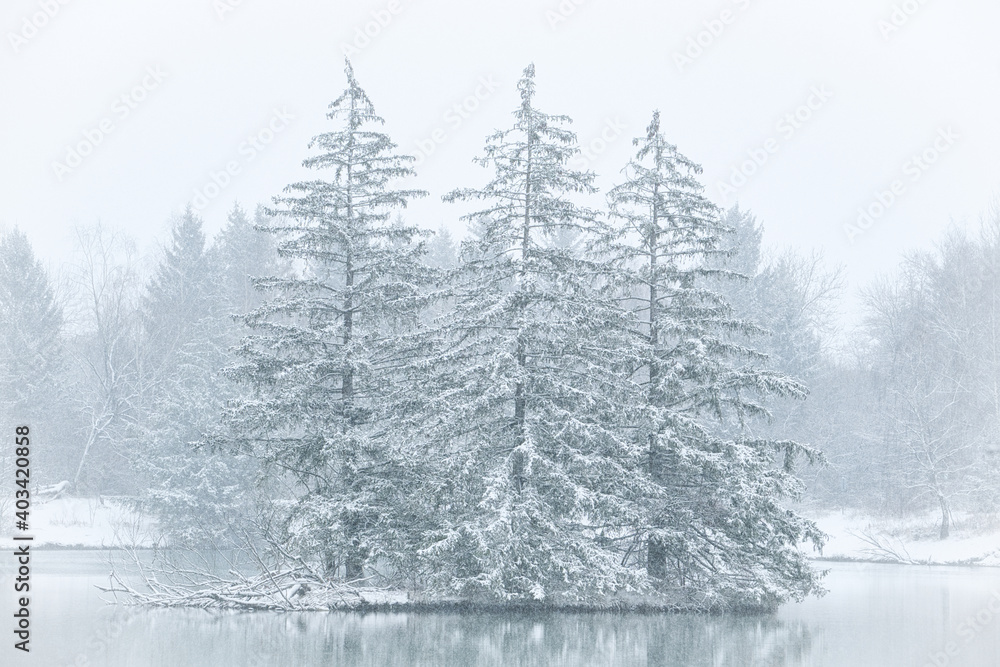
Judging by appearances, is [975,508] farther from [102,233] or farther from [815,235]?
[815,235]

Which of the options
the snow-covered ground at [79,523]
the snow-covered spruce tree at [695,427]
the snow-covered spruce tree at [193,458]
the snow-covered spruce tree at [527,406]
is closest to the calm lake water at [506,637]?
the snow-covered spruce tree at [527,406]

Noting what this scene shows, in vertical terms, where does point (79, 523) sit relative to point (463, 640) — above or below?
below

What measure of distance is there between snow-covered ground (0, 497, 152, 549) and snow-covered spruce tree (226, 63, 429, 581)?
20929mm

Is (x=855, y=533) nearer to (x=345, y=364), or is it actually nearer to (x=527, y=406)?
(x=527, y=406)

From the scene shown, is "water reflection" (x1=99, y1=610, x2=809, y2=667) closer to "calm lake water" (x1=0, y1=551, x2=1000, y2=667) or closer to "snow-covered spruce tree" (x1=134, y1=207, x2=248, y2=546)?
"calm lake water" (x1=0, y1=551, x2=1000, y2=667)

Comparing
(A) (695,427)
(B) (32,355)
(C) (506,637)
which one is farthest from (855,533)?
(B) (32,355)

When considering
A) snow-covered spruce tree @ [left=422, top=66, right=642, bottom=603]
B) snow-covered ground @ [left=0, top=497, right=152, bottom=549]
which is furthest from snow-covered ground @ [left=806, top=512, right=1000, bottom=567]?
snow-covered ground @ [left=0, top=497, right=152, bottom=549]

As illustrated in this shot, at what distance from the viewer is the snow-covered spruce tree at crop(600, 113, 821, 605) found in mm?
26547

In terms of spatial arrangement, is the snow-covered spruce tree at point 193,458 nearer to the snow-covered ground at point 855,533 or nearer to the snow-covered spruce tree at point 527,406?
the snow-covered ground at point 855,533

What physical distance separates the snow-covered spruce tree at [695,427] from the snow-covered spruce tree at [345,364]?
6133 mm

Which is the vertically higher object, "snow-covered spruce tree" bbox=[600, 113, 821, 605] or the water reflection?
"snow-covered spruce tree" bbox=[600, 113, 821, 605]

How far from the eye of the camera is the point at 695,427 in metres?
26.7

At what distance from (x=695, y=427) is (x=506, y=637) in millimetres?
8556

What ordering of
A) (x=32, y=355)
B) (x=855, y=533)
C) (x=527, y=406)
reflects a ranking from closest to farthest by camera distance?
1. (x=527, y=406)
2. (x=855, y=533)
3. (x=32, y=355)
